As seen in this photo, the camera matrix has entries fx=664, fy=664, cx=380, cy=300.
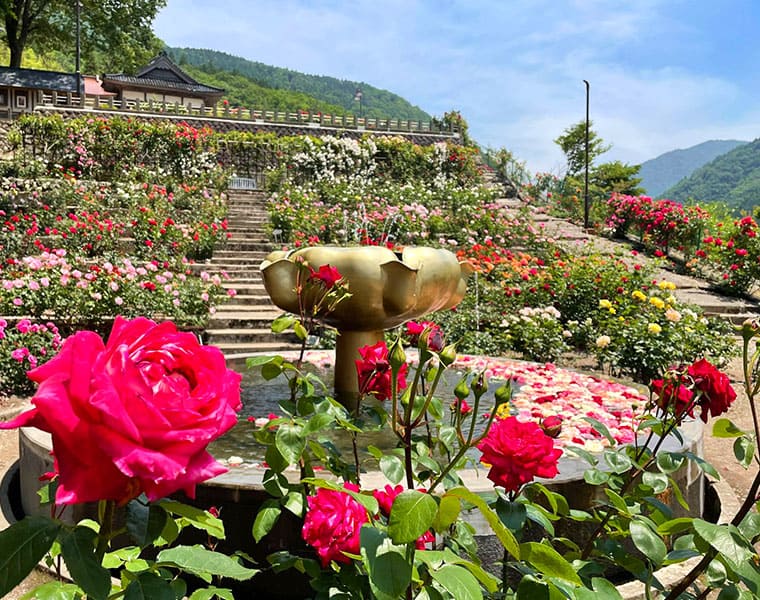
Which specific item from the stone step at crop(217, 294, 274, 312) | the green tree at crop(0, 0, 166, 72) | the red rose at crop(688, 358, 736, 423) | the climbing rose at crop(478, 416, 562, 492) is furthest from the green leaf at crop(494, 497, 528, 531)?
the green tree at crop(0, 0, 166, 72)

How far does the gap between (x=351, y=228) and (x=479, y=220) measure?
2642 mm

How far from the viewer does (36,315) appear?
6.83 meters

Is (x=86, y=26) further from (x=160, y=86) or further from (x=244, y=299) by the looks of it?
(x=244, y=299)

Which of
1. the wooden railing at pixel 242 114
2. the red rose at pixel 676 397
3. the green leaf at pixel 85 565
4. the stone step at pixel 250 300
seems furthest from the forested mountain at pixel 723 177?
the green leaf at pixel 85 565

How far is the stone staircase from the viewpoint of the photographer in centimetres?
805

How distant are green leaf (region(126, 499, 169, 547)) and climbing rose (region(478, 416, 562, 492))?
0.54 metres

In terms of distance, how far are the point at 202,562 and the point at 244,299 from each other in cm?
864

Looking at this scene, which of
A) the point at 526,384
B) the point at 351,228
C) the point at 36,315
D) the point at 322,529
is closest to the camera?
the point at 322,529

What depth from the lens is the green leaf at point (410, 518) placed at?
2.90 ft

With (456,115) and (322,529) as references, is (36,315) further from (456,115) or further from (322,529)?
(456,115)

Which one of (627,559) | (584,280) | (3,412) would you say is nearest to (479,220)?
(584,280)

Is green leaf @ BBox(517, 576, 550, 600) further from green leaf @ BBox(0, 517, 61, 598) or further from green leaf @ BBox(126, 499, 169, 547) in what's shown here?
green leaf @ BBox(0, 517, 61, 598)

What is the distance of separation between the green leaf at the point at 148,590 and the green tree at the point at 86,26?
107ft

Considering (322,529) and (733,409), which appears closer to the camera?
(322,529)
